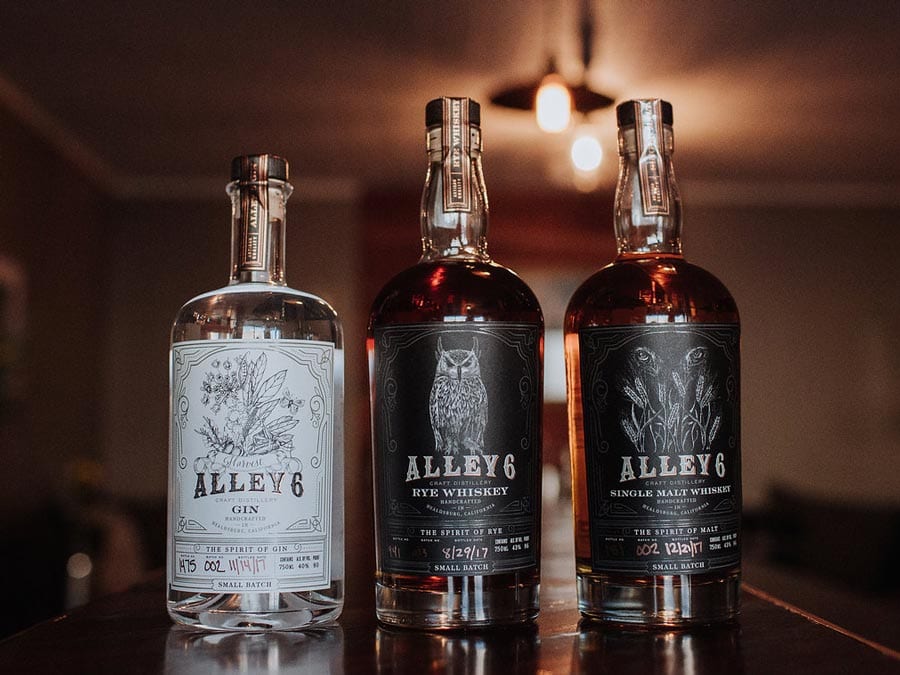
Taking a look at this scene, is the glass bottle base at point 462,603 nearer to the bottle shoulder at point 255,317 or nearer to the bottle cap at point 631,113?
the bottle shoulder at point 255,317

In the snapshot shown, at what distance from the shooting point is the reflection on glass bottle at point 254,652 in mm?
562

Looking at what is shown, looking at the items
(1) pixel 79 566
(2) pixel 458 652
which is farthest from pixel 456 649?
(1) pixel 79 566

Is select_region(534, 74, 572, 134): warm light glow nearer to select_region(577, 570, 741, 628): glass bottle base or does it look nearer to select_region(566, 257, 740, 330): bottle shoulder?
select_region(566, 257, 740, 330): bottle shoulder

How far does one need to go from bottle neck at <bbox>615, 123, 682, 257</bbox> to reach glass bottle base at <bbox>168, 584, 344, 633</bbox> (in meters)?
0.36

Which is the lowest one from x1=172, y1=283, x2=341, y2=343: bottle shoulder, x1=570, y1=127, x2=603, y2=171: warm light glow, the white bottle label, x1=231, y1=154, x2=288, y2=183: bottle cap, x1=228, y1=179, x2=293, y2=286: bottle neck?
the white bottle label

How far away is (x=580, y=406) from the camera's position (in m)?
0.75

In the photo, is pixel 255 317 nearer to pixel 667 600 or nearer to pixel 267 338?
pixel 267 338

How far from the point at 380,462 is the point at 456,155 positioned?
0.77 ft

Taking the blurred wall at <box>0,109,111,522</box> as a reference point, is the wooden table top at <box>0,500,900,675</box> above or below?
below

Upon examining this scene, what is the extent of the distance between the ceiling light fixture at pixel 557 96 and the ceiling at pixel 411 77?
0.04m

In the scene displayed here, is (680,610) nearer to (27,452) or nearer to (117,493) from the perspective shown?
(27,452)

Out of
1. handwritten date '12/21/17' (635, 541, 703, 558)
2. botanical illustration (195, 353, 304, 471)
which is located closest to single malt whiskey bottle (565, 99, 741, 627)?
handwritten date '12/21/17' (635, 541, 703, 558)

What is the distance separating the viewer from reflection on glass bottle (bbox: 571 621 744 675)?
546 mm

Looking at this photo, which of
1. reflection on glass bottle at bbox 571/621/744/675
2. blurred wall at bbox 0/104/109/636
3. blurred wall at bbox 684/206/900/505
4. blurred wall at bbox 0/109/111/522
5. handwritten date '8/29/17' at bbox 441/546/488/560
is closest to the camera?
reflection on glass bottle at bbox 571/621/744/675
